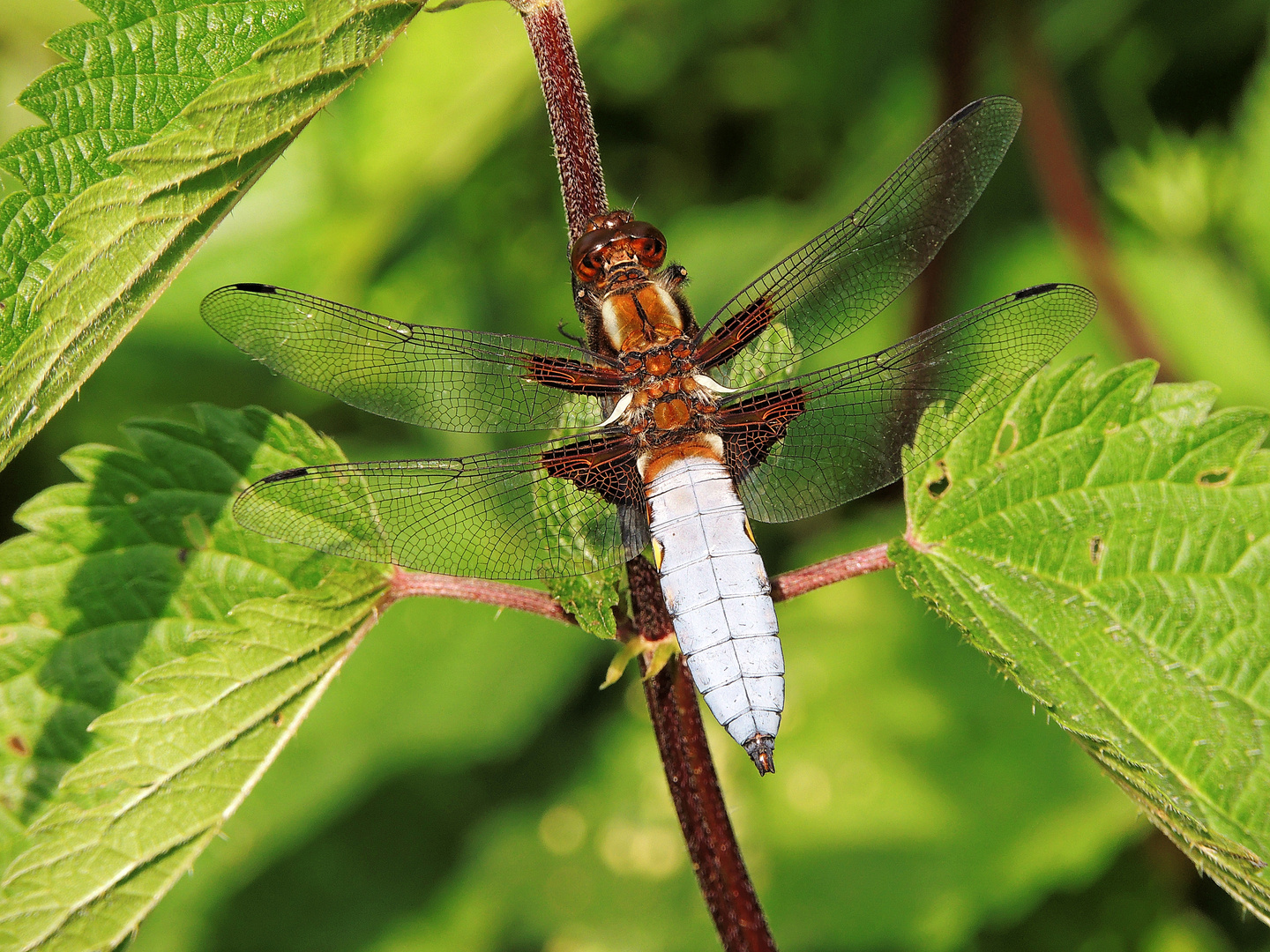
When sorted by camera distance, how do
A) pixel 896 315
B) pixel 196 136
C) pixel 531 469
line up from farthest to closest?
pixel 896 315
pixel 531 469
pixel 196 136

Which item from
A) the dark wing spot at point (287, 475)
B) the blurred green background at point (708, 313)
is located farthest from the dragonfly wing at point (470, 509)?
the blurred green background at point (708, 313)

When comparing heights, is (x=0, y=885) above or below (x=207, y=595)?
below

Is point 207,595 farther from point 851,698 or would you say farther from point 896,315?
point 896,315

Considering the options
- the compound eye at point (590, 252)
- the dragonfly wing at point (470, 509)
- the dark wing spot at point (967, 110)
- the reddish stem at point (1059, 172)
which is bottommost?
the dragonfly wing at point (470, 509)

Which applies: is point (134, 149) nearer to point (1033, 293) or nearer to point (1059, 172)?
point (1033, 293)

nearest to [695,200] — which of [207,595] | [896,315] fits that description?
[896,315]

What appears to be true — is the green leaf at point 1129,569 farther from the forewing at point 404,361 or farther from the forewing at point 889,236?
the forewing at point 404,361

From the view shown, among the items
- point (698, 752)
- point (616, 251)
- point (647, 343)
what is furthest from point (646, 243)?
point (698, 752)
